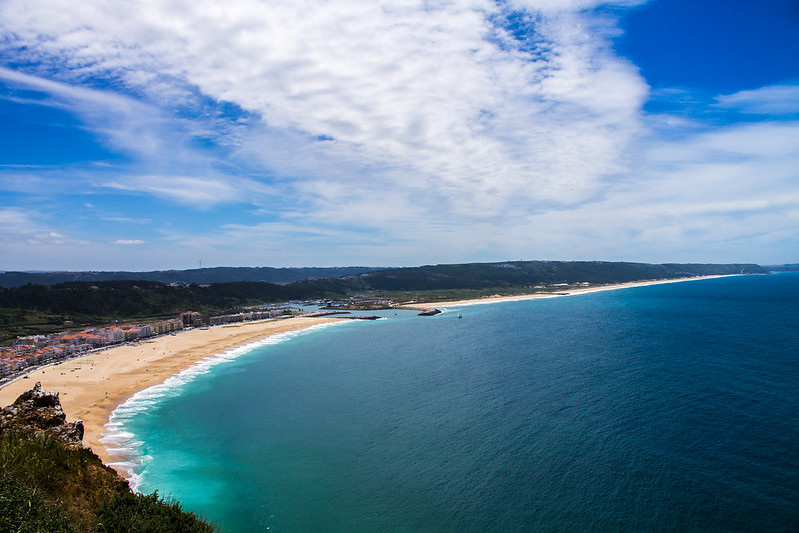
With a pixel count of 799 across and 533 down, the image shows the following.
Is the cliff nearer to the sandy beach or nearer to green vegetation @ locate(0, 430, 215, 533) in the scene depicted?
green vegetation @ locate(0, 430, 215, 533)

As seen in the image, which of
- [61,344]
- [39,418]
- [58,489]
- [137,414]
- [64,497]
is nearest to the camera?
[64,497]

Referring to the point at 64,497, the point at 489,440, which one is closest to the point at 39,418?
the point at 64,497

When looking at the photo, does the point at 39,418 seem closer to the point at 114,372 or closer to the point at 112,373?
the point at 112,373

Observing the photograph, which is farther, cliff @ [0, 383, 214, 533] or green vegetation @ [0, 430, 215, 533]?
cliff @ [0, 383, 214, 533]

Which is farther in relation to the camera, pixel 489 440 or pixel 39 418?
pixel 489 440

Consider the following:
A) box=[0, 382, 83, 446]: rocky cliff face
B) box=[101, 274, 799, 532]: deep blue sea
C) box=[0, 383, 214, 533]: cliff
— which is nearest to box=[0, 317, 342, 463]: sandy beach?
box=[101, 274, 799, 532]: deep blue sea

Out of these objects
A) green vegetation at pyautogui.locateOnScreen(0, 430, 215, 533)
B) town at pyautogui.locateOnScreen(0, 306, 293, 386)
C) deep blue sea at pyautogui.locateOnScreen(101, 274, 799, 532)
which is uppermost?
green vegetation at pyautogui.locateOnScreen(0, 430, 215, 533)

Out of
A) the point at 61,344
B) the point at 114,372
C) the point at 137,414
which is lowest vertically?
the point at 137,414
